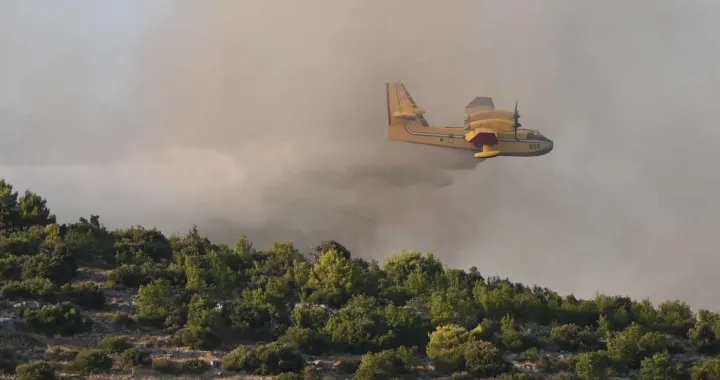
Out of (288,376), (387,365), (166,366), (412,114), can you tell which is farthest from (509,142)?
(166,366)

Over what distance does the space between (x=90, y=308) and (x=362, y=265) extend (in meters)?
28.6

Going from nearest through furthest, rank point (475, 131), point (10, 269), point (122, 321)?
point (122, 321) < point (10, 269) < point (475, 131)

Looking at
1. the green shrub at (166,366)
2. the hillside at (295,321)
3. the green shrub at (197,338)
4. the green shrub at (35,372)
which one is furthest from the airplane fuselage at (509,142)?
the green shrub at (35,372)

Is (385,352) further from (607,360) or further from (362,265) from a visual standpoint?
(362,265)

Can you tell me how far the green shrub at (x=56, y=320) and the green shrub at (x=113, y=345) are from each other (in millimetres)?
2843

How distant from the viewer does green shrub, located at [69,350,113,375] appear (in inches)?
1492

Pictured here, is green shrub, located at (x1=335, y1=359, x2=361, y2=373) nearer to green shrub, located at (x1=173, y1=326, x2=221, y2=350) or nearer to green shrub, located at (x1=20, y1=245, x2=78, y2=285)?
green shrub, located at (x1=173, y1=326, x2=221, y2=350)

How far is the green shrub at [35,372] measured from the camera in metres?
34.9

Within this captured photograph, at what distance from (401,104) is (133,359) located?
8521 centimetres

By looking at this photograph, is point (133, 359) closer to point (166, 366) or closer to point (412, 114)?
point (166, 366)

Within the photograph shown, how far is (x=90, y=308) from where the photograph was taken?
167 ft

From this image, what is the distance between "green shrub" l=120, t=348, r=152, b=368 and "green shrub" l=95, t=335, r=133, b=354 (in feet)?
5.80

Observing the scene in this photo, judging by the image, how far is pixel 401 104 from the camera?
4776 inches

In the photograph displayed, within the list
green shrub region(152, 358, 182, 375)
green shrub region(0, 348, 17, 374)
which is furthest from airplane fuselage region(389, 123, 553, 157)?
green shrub region(0, 348, 17, 374)
